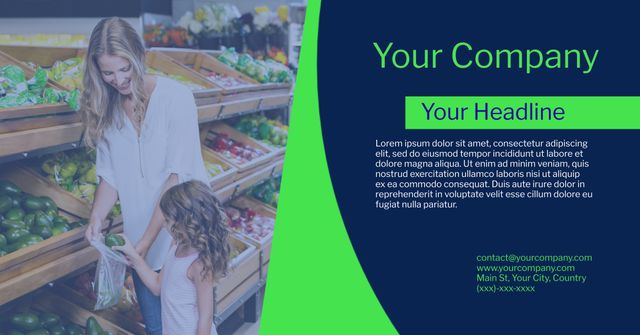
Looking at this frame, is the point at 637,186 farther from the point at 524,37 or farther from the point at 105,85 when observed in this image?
the point at 105,85

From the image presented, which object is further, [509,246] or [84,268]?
[509,246]

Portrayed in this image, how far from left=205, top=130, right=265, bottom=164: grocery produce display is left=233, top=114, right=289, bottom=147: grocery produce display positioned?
0.10 meters

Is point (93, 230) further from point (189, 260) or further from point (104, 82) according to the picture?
point (104, 82)

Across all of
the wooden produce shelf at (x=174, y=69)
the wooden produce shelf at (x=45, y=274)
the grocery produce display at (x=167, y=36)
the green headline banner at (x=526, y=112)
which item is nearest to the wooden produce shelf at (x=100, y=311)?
the wooden produce shelf at (x=45, y=274)

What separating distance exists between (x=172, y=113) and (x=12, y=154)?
0.49m

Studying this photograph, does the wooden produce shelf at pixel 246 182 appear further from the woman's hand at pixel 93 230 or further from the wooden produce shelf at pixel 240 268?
the woman's hand at pixel 93 230

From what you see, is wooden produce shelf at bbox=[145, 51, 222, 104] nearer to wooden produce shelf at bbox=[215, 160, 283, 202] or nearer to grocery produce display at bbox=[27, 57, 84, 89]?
wooden produce shelf at bbox=[215, 160, 283, 202]

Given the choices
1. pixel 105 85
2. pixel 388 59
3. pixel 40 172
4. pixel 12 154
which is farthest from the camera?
pixel 388 59

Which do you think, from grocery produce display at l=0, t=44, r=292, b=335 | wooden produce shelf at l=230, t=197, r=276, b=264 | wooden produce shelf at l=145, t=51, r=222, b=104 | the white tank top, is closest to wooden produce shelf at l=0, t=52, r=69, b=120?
grocery produce display at l=0, t=44, r=292, b=335

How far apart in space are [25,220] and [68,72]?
49cm

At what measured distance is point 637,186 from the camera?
252 centimetres

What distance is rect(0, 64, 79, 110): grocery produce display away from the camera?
6.60 ft

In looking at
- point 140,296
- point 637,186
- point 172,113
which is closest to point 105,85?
point 172,113

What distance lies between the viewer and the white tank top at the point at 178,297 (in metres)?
2.26
